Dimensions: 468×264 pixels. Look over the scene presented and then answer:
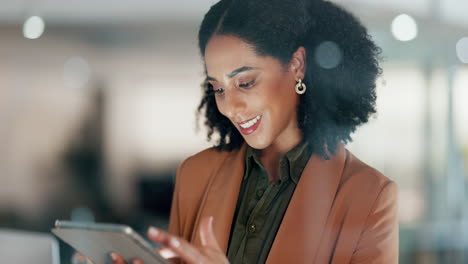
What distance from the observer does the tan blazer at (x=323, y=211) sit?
97 cm

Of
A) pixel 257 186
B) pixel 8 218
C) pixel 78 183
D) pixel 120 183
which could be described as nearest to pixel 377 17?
pixel 257 186

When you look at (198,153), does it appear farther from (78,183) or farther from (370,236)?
(78,183)

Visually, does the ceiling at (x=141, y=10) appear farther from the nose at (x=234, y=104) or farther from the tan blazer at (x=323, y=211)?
the tan blazer at (x=323, y=211)

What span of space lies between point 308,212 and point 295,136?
158 mm

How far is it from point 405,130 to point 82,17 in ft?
3.24

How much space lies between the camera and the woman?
3.27 feet

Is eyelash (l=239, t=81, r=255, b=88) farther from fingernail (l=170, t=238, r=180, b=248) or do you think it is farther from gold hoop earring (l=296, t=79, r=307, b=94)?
fingernail (l=170, t=238, r=180, b=248)

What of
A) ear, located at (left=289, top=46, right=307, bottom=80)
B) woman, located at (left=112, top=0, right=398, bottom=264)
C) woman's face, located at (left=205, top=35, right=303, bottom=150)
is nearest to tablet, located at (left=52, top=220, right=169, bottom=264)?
woman, located at (left=112, top=0, right=398, bottom=264)

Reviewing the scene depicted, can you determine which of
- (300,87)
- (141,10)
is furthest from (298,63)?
(141,10)

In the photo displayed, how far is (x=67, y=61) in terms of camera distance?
1592 mm

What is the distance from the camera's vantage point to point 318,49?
104cm

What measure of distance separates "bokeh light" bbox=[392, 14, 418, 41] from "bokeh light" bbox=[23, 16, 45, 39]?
1.03 metres

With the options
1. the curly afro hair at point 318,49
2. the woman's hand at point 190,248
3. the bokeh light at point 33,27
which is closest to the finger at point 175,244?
the woman's hand at point 190,248

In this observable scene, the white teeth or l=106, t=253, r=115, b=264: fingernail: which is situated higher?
the white teeth
